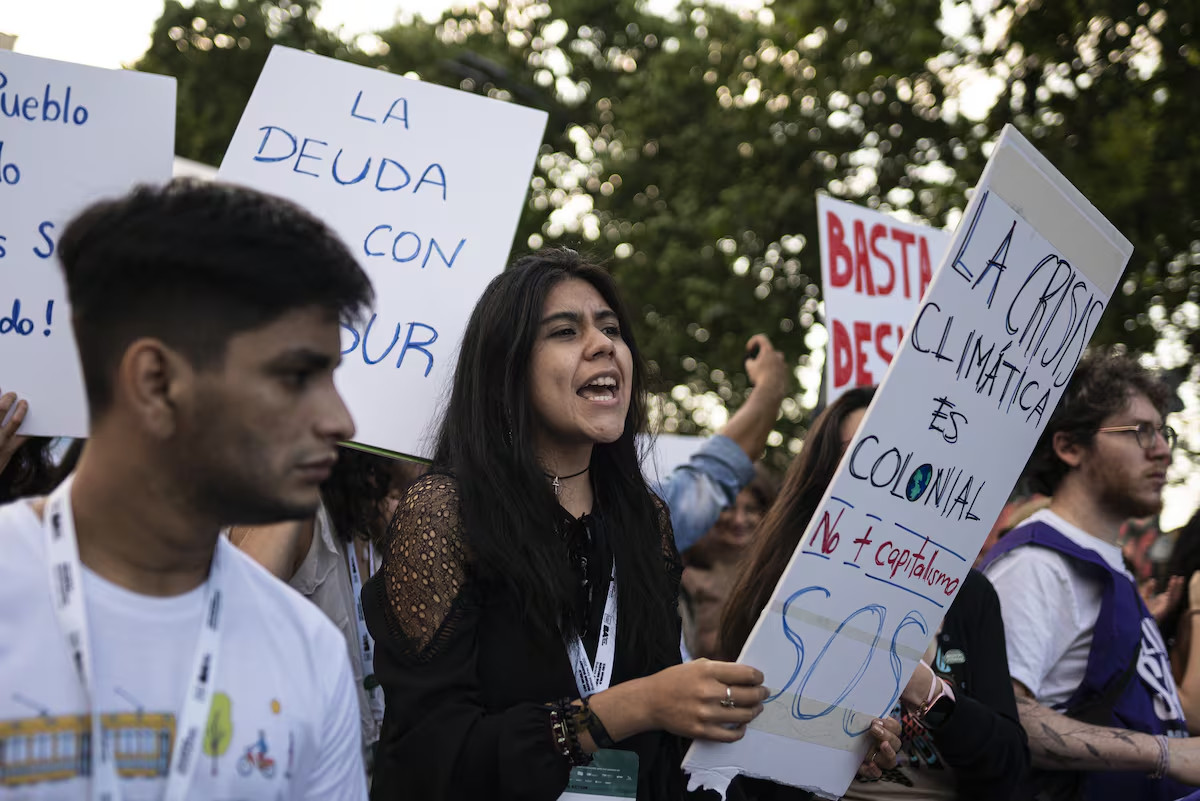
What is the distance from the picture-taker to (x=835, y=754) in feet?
8.18

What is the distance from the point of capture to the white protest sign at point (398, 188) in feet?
10.4

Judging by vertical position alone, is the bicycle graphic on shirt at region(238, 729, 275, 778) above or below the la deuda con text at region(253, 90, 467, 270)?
below

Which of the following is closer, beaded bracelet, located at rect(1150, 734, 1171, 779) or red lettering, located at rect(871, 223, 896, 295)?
beaded bracelet, located at rect(1150, 734, 1171, 779)

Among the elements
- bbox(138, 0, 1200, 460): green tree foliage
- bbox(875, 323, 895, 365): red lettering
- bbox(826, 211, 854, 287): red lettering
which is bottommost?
bbox(875, 323, 895, 365): red lettering

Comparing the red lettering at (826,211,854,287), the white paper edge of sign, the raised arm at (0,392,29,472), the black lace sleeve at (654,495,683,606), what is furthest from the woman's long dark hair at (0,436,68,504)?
the red lettering at (826,211,854,287)

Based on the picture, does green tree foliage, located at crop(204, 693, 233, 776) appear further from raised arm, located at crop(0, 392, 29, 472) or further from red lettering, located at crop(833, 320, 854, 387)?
red lettering, located at crop(833, 320, 854, 387)

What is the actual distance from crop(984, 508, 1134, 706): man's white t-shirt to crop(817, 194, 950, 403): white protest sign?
49.5 inches

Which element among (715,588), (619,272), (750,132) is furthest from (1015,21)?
(619,272)

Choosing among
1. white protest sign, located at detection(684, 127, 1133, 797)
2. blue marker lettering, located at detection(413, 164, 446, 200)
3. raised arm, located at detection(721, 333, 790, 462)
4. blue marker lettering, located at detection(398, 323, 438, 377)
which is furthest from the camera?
raised arm, located at detection(721, 333, 790, 462)

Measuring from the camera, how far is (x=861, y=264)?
5129 mm

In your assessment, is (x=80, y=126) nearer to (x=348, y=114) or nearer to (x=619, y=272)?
(x=348, y=114)

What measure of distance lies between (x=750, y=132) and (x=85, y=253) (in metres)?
11.8

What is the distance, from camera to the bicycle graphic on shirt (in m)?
1.59

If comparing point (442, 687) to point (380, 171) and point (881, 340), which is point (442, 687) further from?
point (881, 340)
